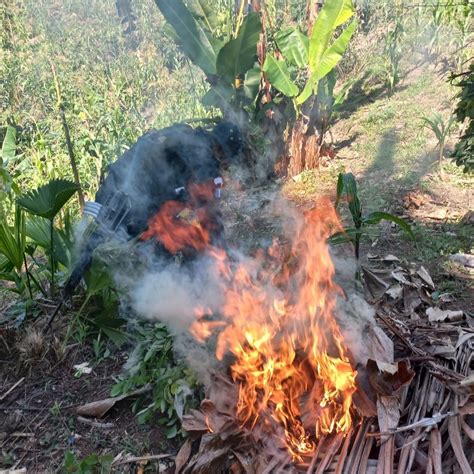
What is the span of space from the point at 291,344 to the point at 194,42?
18.6ft

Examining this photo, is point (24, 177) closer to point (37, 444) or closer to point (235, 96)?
point (235, 96)

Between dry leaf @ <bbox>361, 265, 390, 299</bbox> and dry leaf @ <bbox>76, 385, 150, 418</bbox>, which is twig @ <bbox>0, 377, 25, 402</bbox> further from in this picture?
dry leaf @ <bbox>361, 265, 390, 299</bbox>

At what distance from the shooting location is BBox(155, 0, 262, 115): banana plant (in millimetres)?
6758

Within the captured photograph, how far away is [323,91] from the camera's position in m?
7.71

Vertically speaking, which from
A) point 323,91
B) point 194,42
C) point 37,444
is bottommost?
point 323,91

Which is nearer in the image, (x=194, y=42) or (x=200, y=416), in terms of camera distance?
(x=200, y=416)

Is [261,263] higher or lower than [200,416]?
lower

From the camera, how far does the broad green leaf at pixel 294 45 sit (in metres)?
7.34

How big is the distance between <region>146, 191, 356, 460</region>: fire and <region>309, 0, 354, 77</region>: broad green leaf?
4.88 metres

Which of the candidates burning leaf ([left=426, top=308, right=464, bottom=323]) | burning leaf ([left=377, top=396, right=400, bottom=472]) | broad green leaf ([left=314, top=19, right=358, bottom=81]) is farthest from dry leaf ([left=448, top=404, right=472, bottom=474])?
broad green leaf ([left=314, top=19, right=358, bottom=81])

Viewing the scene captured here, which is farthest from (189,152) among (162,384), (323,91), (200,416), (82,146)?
(323,91)

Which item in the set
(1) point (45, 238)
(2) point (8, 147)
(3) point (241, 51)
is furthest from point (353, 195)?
(3) point (241, 51)

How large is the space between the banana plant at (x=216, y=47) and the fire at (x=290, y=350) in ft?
15.1

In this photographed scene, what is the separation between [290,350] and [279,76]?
17.9 ft
